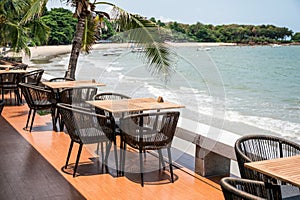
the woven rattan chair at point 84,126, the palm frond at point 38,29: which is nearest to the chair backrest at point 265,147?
the woven rattan chair at point 84,126

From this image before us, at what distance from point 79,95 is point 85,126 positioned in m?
1.89

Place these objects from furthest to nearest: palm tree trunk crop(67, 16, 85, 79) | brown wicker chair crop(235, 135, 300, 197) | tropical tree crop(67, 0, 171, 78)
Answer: palm tree trunk crop(67, 16, 85, 79) → tropical tree crop(67, 0, 171, 78) → brown wicker chair crop(235, 135, 300, 197)

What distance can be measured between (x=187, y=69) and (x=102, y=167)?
31124 mm

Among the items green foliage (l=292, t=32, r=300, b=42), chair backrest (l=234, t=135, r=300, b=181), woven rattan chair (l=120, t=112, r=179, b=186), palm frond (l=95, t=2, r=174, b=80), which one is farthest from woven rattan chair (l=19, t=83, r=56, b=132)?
green foliage (l=292, t=32, r=300, b=42)

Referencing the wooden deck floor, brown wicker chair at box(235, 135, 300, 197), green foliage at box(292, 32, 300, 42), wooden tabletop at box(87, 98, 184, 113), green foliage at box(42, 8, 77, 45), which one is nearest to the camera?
brown wicker chair at box(235, 135, 300, 197)

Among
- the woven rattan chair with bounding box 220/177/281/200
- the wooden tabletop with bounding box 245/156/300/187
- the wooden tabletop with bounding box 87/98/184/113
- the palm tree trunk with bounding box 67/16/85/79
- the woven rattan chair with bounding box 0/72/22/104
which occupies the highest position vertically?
the palm tree trunk with bounding box 67/16/85/79

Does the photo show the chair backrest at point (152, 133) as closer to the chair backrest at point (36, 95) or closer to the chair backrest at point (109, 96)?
the chair backrest at point (109, 96)

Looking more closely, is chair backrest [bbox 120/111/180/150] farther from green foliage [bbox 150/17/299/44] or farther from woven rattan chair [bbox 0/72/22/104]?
green foliage [bbox 150/17/299/44]

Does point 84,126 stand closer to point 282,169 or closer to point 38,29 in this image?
point 282,169

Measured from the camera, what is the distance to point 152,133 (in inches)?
159

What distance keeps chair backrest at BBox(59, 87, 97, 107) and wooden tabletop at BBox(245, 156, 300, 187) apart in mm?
3787

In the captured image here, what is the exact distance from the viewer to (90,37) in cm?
838

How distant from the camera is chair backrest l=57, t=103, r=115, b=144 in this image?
3.97 metres

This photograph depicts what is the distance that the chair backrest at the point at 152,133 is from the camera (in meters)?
3.83
